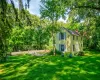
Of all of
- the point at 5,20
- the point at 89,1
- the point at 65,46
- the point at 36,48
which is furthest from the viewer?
the point at 36,48

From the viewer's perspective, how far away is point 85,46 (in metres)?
44.7

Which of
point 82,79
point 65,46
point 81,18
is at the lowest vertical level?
point 82,79

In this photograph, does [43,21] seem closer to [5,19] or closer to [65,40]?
[65,40]

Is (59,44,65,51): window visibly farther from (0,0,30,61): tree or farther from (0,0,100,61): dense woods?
(0,0,30,61): tree

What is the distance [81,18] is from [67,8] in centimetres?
358

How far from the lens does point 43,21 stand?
29.5m

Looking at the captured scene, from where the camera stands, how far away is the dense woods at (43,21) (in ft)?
19.7

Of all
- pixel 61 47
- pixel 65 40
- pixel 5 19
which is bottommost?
pixel 61 47

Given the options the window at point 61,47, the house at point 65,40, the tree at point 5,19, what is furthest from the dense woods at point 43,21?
the window at point 61,47

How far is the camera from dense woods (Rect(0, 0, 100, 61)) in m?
6.01

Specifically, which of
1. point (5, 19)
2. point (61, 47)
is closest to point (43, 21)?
point (61, 47)

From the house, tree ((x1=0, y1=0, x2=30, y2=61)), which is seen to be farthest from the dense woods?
the house

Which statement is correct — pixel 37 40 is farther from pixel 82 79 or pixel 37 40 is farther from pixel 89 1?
pixel 82 79

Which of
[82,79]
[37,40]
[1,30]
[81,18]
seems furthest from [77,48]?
[1,30]
